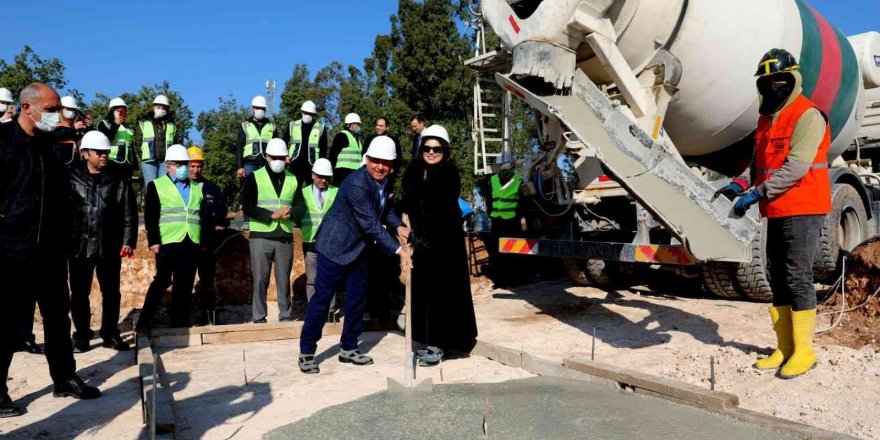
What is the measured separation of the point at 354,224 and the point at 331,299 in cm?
57

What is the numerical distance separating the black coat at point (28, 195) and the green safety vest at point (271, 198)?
7.30 feet

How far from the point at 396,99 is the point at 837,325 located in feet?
74.4

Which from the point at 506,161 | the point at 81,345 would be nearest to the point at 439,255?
the point at 81,345

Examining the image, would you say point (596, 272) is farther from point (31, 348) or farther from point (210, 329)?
point (31, 348)

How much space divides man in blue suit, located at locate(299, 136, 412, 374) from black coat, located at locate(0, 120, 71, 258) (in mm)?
1684

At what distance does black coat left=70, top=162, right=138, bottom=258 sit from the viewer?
5441mm

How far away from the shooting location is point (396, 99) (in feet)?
86.9

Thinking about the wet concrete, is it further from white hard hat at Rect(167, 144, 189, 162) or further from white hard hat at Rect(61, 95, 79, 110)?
white hard hat at Rect(61, 95, 79, 110)

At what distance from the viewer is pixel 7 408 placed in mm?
3686

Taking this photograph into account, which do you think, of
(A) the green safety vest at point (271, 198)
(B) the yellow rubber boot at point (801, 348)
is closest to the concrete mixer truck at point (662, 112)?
(B) the yellow rubber boot at point (801, 348)

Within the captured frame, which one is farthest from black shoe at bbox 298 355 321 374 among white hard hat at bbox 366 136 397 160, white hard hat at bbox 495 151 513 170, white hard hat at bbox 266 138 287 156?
white hard hat at bbox 495 151 513 170

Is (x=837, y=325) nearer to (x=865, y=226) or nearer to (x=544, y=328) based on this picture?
(x=544, y=328)

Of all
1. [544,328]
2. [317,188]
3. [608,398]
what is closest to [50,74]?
[317,188]

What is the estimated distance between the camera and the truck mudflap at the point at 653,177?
14.5 ft
